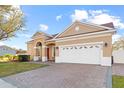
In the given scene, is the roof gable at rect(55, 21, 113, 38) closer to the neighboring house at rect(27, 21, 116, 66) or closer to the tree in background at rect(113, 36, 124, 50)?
the neighboring house at rect(27, 21, 116, 66)

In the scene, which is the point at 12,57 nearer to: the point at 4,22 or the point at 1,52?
the point at 4,22

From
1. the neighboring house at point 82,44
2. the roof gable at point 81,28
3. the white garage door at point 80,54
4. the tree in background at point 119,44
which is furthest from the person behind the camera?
the tree in background at point 119,44

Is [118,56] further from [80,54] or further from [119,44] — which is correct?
[119,44]

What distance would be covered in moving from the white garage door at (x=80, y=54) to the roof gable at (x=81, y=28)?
1.59 meters

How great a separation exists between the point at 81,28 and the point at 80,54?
2.93 meters

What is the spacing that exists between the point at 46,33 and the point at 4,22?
6.33 meters

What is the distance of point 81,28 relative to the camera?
18.8 meters

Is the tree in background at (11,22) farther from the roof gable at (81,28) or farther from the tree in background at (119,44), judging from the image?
the tree in background at (119,44)

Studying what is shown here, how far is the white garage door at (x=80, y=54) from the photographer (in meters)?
16.9

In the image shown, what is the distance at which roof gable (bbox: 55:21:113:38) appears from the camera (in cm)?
1716

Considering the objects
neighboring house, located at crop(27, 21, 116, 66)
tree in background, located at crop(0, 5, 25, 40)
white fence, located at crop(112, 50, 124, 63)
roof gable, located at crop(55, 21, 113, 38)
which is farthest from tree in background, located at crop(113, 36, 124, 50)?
tree in background, located at crop(0, 5, 25, 40)

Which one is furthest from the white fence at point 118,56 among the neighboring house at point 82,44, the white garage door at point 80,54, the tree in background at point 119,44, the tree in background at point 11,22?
the tree in background at point 119,44
